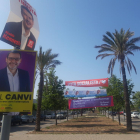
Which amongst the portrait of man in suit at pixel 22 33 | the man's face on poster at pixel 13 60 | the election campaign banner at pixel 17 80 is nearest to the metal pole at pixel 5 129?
the election campaign banner at pixel 17 80

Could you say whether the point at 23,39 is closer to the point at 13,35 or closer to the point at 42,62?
the point at 13,35

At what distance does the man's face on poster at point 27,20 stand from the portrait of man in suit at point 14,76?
3.58ft

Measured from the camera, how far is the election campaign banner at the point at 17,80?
4612 mm

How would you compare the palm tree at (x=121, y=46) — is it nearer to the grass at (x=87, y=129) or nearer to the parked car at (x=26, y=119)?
the grass at (x=87, y=129)

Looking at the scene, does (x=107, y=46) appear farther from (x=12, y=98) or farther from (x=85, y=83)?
(x=12, y=98)

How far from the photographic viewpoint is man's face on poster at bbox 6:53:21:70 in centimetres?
493

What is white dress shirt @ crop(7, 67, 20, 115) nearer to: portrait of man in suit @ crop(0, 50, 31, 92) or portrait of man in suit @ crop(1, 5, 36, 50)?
portrait of man in suit @ crop(0, 50, 31, 92)

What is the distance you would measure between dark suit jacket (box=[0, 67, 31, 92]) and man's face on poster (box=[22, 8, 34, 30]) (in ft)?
5.26

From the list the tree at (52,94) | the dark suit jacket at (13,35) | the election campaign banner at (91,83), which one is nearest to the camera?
the dark suit jacket at (13,35)

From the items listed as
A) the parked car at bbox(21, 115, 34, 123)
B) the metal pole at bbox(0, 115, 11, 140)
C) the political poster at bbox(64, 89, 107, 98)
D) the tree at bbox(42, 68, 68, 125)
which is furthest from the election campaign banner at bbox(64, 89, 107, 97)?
the metal pole at bbox(0, 115, 11, 140)

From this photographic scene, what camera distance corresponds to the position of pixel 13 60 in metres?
4.95

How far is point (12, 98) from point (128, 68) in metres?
13.2

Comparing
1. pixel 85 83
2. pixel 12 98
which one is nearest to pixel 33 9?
pixel 12 98

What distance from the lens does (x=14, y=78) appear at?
15.9 feet
